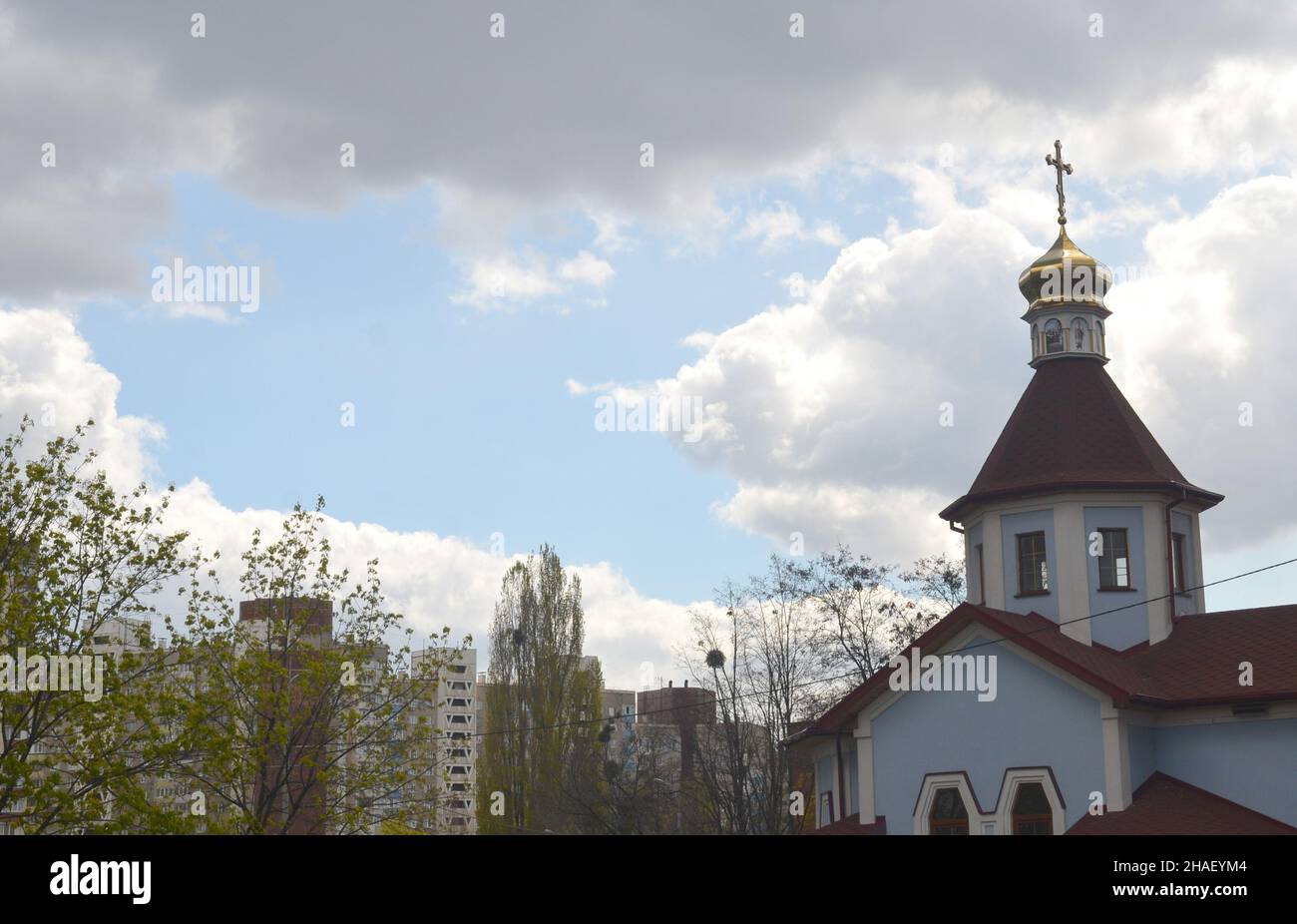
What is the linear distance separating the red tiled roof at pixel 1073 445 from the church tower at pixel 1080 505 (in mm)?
28

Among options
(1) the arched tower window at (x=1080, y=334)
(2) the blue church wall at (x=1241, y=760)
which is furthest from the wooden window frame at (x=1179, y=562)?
(1) the arched tower window at (x=1080, y=334)

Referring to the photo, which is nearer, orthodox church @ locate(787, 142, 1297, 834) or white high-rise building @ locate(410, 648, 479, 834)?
orthodox church @ locate(787, 142, 1297, 834)

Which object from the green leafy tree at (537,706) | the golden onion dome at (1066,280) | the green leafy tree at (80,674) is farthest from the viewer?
the green leafy tree at (537,706)

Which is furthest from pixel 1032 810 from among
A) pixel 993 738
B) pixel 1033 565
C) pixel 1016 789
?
pixel 1033 565

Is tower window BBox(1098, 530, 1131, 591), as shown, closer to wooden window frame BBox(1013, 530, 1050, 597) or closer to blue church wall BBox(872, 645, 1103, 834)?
wooden window frame BBox(1013, 530, 1050, 597)

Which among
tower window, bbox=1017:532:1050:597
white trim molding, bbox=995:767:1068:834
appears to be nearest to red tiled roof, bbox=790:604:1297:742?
tower window, bbox=1017:532:1050:597

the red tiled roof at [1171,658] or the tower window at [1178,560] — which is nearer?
the red tiled roof at [1171,658]

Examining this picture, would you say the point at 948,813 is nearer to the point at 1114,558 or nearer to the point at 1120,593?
the point at 1120,593

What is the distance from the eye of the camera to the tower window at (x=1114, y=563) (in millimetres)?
26266

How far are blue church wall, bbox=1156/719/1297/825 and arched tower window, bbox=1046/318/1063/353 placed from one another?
9.41 metres

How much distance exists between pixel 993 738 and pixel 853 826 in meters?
3.78

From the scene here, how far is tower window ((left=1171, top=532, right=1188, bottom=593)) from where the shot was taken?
27047mm

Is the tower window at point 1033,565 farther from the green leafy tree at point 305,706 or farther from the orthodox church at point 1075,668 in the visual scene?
the green leafy tree at point 305,706
